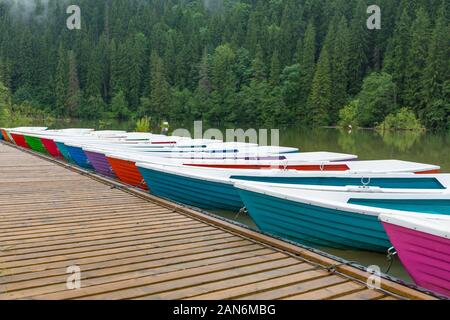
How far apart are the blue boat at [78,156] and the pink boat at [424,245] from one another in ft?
33.4

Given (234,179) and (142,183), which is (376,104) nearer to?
(142,183)

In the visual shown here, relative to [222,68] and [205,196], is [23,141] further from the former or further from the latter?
[222,68]

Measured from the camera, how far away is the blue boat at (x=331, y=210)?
5.45 m

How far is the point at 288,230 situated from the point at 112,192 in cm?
342

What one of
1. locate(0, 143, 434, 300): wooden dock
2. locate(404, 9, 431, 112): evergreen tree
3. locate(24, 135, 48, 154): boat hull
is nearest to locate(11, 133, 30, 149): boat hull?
locate(24, 135, 48, 154): boat hull

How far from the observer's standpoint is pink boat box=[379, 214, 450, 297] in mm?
3922

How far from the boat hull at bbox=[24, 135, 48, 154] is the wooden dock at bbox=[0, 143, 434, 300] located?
1206cm

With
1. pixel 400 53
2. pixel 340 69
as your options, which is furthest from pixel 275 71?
pixel 400 53

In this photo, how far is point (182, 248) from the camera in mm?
4566

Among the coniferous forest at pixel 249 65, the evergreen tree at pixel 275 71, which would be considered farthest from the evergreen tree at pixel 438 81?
→ the evergreen tree at pixel 275 71

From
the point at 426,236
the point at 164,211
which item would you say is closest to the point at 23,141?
the point at 164,211

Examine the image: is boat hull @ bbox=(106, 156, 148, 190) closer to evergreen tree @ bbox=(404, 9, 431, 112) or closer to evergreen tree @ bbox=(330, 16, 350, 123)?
evergreen tree @ bbox=(404, 9, 431, 112)

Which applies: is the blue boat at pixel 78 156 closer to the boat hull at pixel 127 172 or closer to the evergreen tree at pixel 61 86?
the boat hull at pixel 127 172

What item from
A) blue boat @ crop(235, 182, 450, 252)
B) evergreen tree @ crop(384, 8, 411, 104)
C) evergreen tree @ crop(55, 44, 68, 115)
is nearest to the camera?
blue boat @ crop(235, 182, 450, 252)
